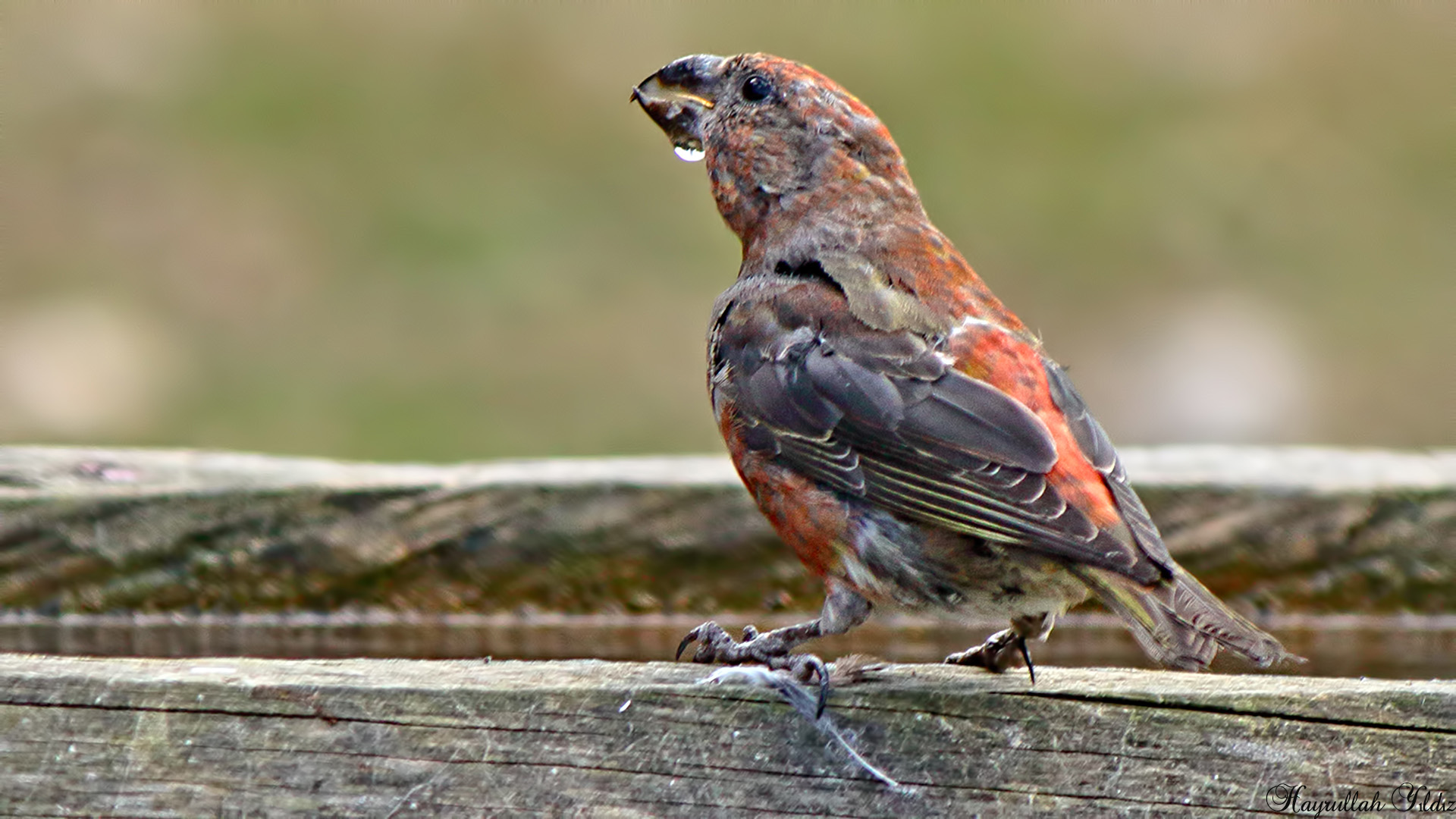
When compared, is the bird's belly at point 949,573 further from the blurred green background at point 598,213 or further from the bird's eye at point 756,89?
the blurred green background at point 598,213

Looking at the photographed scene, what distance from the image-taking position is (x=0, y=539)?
3.54 metres

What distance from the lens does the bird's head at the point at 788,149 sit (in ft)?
10.9

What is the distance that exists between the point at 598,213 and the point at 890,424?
652 cm

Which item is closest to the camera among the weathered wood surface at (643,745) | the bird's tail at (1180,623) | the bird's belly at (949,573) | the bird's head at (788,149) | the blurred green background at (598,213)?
the weathered wood surface at (643,745)

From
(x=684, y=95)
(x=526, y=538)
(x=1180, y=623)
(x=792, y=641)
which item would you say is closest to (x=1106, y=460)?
(x=1180, y=623)

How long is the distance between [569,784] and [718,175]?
163 cm

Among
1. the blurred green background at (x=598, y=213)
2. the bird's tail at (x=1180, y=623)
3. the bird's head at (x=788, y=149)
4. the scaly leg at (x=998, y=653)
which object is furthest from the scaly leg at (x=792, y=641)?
the blurred green background at (x=598, y=213)

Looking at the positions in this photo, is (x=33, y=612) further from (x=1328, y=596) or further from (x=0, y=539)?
(x=1328, y=596)

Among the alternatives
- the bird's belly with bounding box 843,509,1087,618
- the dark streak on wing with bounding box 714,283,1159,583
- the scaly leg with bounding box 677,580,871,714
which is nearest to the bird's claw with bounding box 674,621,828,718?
the scaly leg with bounding box 677,580,871,714

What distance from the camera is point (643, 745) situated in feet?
Answer: 7.16

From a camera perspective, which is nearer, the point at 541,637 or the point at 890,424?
the point at 890,424

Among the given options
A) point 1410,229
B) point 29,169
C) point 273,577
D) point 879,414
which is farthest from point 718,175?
point 1410,229

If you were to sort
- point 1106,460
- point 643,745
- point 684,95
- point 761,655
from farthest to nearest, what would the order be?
point 684,95, point 1106,460, point 761,655, point 643,745

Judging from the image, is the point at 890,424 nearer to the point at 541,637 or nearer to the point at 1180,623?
the point at 1180,623
